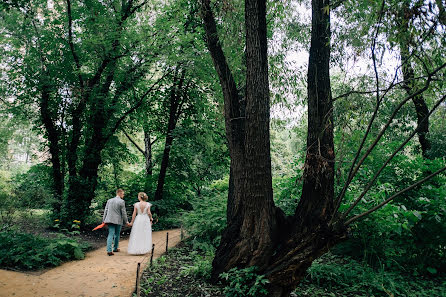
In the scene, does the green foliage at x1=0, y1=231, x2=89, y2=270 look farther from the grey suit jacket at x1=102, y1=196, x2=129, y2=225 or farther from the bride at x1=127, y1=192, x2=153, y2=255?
the bride at x1=127, y1=192, x2=153, y2=255

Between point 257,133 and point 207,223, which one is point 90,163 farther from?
point 257,133

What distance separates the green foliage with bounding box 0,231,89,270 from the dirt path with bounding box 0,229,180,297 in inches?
11.7

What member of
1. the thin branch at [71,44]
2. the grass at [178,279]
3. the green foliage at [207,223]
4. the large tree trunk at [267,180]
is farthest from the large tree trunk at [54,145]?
the large tree trunk at [267,180]

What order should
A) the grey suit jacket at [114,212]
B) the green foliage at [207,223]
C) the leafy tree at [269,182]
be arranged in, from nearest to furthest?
the leafy tree at [269,182] → the grey suit jacket at [114,212] → the green foliage at [207,223]

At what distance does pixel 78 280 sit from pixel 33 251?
6.72 ft

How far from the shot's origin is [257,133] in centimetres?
534

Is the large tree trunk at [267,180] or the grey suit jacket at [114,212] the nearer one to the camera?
the large tree trunk at [267,180]

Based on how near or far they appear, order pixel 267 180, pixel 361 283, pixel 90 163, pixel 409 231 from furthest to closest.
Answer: pixel 90 163, pixel 409 231, pixel 361 283, pixel 267 180

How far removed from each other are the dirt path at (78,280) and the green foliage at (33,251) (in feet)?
0.98

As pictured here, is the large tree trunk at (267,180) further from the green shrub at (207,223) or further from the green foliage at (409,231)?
the green shrub at (207,223)

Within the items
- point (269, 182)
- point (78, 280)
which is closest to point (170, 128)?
point (78, 280)

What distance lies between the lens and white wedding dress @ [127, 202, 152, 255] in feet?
28.3

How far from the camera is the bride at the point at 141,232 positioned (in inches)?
340

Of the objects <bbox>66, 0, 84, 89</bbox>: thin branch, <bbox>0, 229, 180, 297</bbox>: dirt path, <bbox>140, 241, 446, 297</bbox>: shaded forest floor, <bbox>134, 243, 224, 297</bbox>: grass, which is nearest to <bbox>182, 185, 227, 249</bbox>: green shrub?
<bbox>134, 243, 224, 297</bbox>: grass
